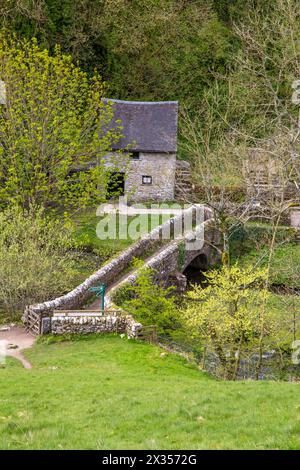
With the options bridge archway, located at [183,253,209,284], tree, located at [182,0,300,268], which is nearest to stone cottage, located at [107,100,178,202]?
tree, located at [182,0,300,268]

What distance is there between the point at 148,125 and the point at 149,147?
177 cm

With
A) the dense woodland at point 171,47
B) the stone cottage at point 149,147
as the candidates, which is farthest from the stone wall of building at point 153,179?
the dense woodland at point 171,47

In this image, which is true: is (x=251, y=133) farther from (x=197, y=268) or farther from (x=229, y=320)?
(x=229, y=320)

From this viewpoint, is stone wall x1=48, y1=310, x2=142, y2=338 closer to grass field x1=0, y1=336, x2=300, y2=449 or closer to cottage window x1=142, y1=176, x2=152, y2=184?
grass field x1=0, y1=336, x2=300, y2=449

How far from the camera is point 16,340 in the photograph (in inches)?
955

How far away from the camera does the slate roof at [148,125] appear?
42156mm

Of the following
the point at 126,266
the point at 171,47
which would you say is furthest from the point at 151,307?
the point at 171,47

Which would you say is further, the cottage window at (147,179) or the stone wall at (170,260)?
the cottage window at (147,179)

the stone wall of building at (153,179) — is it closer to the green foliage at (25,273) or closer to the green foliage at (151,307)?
the green foliage at (25,273)

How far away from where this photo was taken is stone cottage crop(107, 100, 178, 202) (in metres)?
42.2

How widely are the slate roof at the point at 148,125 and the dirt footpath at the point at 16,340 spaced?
20137 millimetres

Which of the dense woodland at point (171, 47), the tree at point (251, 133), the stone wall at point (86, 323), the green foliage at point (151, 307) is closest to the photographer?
the stone wall at point (86, 323)

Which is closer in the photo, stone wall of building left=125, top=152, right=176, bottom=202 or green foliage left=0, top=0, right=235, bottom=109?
stone wall of building left=125, top=152, right=176, bottom=202
